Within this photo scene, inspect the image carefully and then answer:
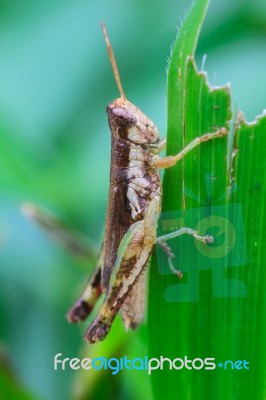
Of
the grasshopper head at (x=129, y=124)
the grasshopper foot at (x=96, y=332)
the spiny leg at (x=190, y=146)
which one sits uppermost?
the grasshopper head at (x=129, y=124)

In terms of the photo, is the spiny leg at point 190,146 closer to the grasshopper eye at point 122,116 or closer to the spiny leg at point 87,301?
the grasshopper eye at point 122,116

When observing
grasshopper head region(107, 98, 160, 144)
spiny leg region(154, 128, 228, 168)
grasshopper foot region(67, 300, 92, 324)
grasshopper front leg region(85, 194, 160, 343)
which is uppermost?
grasshopper head region(107, 98, 160, 144)

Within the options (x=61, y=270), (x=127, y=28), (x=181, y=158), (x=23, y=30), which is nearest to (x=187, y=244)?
(x=181, y=158)

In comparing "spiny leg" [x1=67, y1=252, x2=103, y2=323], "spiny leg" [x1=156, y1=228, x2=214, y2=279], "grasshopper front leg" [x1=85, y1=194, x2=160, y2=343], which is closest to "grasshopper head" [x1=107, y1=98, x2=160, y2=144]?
"grasshopper front leg" [x1=85, y1=194, x2=160, y2=343]

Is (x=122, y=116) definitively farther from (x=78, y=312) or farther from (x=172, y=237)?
(x=78, y=312)

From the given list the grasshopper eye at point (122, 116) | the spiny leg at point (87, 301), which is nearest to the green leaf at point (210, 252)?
the grasshopper eye at point (122, 116)

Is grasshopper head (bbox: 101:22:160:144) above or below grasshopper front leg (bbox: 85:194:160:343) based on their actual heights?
above

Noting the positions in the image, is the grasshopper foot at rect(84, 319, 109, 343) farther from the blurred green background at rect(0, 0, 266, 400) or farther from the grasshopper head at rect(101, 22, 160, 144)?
the grasshopper head at rect(101, 22, 160, 144)
